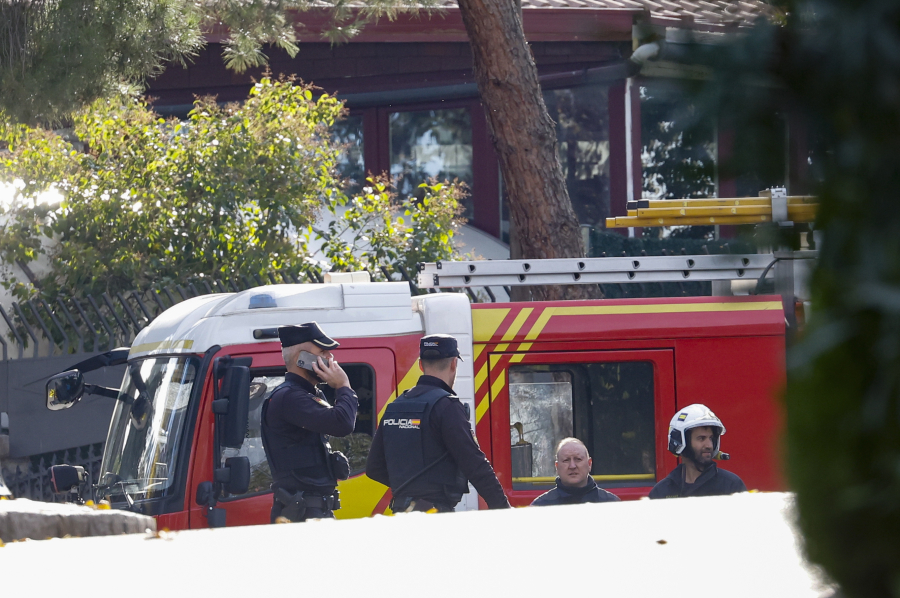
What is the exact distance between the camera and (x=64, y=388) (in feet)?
18.7

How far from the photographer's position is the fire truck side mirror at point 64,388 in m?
5.69

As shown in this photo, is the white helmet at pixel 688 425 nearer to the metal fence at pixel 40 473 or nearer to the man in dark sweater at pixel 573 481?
the man in dark sweater at pixel 573 481

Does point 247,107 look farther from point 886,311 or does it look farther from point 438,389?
point 886,311

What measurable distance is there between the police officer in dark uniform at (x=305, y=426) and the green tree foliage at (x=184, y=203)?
148 inches

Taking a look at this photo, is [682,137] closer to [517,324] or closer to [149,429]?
[517,324]

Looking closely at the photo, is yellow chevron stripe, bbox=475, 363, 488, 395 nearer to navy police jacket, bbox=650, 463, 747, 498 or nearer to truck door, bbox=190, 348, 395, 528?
truck door, bbox=190, 348, 395, 528

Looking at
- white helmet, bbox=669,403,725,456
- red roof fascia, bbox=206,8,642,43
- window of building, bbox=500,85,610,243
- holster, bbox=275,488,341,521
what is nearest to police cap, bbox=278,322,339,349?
holster, bbox=275,488,341,521

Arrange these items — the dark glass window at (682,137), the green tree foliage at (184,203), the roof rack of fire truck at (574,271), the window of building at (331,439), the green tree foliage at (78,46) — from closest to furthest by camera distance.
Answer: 1. the dark glass window at (682,137)
2. the window of building at (331,439)
3. the roof rack of fire truck at (574,271)
4. the green tree foliage at (78,46)
5. the green tree foliage at (184,203)

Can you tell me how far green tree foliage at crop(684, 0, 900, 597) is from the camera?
39.8 inches

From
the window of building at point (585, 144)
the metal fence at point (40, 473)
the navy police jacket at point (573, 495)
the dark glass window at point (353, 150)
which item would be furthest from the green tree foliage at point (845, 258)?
the dark glass window at point (353, 150)

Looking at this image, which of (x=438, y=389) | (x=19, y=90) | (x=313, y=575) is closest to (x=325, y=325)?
(x=438, y=389)

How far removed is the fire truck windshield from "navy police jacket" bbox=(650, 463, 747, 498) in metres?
2.73

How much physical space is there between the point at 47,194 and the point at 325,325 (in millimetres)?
5009

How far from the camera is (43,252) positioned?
9.23m
